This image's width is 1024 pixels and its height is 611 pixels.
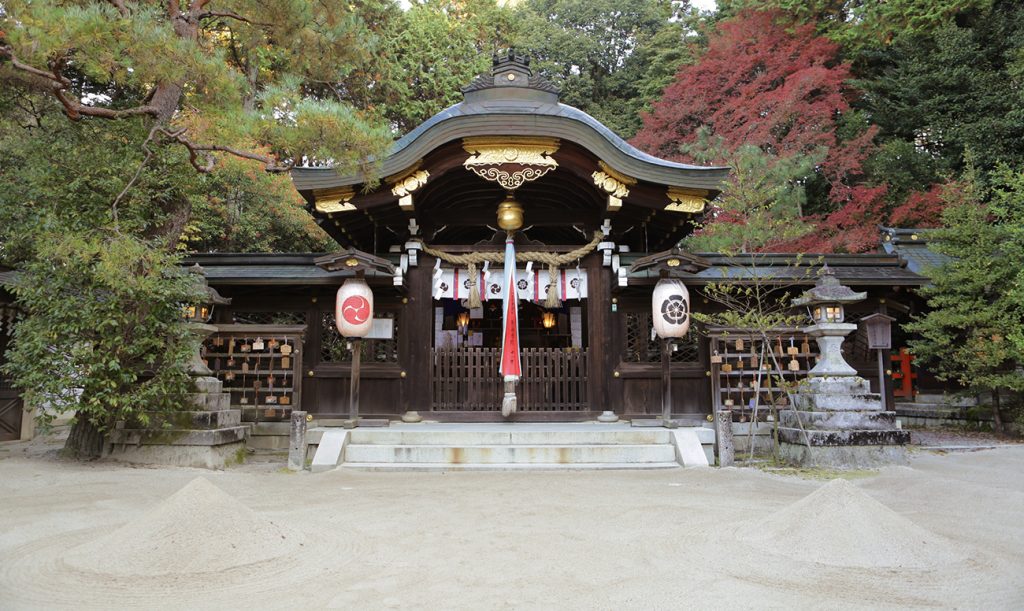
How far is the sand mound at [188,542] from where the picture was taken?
346cm

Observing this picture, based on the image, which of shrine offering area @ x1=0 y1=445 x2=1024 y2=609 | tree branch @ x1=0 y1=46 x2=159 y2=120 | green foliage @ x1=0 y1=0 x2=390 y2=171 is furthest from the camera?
tree branch @ x1=0 y1=46 x2=159 y2=120

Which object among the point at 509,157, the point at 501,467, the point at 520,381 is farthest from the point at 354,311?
the point at 509,157

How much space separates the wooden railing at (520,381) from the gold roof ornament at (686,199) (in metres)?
2.80

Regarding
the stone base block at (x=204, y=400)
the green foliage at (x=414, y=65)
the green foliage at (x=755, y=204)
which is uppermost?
the green foliage at (x=414, y=65)

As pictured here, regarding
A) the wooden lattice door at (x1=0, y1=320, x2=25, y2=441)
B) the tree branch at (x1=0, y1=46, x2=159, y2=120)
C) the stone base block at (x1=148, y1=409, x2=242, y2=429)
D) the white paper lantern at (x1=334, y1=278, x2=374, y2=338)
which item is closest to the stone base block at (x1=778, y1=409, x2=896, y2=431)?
the white paper lantern at (x1=334, y1=278, x2=374, y2=338)

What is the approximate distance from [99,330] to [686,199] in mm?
8316

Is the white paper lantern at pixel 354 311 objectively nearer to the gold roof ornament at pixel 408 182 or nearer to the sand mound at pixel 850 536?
the gold roof ornament at pixel 408 182

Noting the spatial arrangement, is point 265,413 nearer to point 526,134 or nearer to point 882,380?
point 526,134

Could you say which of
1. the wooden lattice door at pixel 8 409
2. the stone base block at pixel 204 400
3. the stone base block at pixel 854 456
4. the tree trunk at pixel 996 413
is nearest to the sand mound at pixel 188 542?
the stone base block at pixel 204 400

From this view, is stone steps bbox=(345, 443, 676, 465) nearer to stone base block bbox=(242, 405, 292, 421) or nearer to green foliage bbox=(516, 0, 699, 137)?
stone base block bbox=(242, 405, 292, 421)

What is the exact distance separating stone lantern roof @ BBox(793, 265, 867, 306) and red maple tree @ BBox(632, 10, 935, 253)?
27.8 ft

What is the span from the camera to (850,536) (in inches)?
149

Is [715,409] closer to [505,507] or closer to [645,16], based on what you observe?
[505,507]

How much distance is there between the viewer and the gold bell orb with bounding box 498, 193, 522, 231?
9.95m
